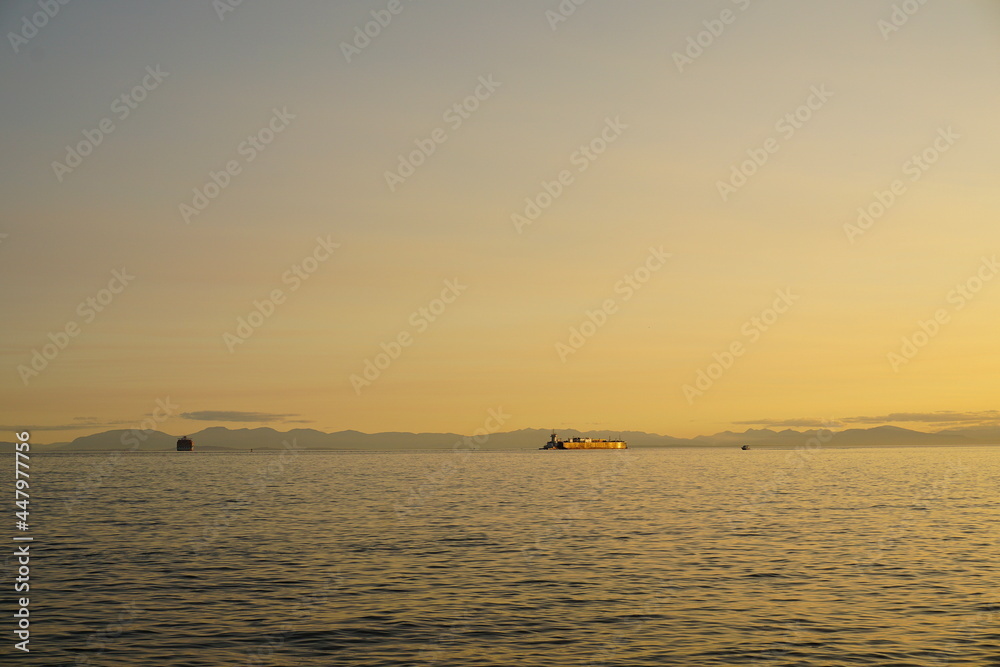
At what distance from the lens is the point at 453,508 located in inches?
2963

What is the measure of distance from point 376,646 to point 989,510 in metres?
65.0

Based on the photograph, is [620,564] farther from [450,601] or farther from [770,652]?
[770,652]

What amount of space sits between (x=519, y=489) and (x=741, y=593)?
7246 cm

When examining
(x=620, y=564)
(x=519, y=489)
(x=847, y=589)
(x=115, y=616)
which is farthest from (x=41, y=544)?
(x=519, y=489)

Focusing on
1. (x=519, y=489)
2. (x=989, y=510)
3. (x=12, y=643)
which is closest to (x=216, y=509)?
(x=519, y=489)

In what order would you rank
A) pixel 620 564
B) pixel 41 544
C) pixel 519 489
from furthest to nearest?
pixel 519 489 < pixel 41 544 < pixel 620 564

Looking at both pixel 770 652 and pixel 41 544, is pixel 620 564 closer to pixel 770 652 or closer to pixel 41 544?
pixel 770 652

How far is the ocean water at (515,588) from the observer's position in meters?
26.1

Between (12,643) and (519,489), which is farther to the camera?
(519,489)

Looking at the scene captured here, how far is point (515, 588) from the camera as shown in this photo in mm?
35469

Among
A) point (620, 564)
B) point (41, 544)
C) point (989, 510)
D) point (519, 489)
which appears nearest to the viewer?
point (620, 564)

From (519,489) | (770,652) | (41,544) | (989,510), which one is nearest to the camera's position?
(770,652)

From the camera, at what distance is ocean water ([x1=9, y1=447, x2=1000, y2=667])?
26.1m

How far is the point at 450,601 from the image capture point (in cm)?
3288
